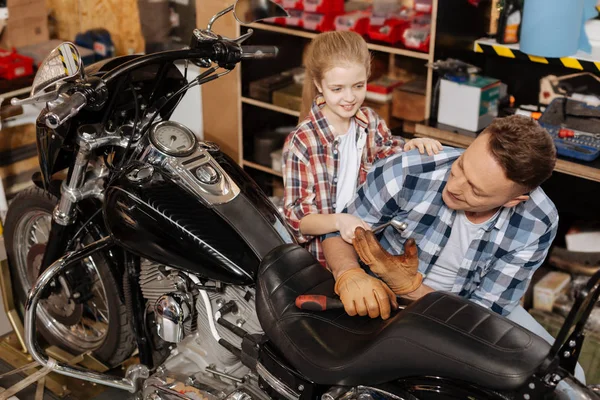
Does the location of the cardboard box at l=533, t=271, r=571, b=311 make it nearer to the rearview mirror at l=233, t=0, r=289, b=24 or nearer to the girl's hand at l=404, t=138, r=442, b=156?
the girl's hand at l=404, t=138, r=442, b=156

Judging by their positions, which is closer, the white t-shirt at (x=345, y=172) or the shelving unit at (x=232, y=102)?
the white t-shirt at (x=345, y=172)

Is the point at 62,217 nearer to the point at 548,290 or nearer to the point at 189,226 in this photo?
the point at 189,226

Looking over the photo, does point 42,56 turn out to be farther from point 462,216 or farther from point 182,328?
point 462,216

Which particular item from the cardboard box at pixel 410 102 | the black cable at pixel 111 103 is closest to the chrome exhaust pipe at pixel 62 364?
the black cable at pixel 111 103

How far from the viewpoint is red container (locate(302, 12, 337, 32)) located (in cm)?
302

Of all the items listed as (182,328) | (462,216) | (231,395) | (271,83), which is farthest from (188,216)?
(271,83)

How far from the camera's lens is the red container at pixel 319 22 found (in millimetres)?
3016

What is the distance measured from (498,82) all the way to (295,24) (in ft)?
3.13

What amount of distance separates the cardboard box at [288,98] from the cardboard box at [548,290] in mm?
1333

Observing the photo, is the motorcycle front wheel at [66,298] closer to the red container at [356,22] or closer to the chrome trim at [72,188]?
the chrome trim at [72,188]

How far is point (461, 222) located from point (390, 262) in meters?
0.32

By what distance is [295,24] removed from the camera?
3.13m

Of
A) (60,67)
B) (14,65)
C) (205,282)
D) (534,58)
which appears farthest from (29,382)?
(534,58)

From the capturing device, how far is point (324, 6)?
2994 mm
